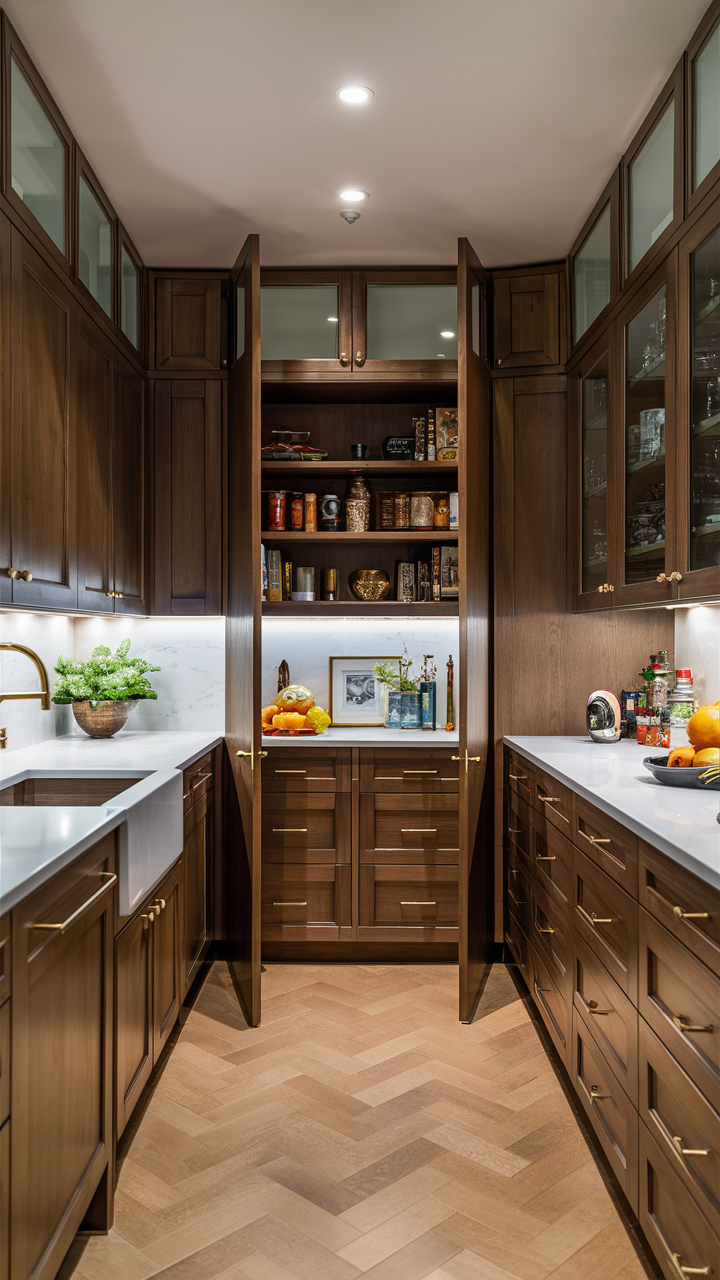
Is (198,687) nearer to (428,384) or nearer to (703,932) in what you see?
(428,384)

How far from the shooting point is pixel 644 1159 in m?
1.72

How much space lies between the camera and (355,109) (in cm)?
246

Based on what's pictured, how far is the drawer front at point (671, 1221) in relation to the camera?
4.58 ft

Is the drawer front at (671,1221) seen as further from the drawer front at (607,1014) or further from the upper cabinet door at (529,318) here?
the upper cabinet door at (529,318)

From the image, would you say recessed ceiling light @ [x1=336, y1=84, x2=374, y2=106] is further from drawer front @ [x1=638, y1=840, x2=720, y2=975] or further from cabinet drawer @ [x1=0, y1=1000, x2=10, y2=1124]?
cabinet drawer @ [x1=0, y1=1000, x2=10, y2=1124]

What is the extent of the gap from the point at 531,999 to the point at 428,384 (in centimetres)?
236

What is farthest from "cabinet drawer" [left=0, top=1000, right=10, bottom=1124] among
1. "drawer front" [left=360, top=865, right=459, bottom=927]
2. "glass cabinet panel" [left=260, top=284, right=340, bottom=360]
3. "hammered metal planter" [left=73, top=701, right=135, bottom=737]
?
"glass cabinet panel" [left=260, top=284, right=340, bottom=360]

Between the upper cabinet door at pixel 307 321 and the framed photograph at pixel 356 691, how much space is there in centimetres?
126

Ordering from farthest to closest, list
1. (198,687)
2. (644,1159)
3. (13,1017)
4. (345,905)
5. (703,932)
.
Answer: (198,687)
(345,905)
(644,1159)
(703,932)
(13,1017)

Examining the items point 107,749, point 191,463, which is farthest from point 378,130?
point 107,749

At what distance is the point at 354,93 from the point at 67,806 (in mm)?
2081

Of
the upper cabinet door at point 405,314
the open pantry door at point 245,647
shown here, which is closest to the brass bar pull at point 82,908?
the open pantry door at point 245,647

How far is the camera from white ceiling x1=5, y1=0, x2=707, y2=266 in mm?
2090

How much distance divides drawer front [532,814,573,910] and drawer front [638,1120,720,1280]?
0.78m
